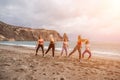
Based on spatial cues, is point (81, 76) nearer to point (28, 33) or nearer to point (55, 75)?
point (55, 75)

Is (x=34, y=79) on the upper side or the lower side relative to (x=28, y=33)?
lower

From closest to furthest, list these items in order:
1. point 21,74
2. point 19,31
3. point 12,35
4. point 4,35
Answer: point 21,74, point 4,35, point 12,35, point 19,31

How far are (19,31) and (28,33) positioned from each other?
12.3 metres

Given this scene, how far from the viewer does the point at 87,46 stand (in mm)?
15672

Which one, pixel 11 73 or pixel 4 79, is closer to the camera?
pixel 4 79

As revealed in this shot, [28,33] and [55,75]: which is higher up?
[28,33]

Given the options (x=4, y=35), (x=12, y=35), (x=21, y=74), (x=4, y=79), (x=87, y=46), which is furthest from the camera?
(x=12, y=35)

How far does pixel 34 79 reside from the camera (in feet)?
24.6

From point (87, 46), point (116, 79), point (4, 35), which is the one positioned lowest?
point (116, 79)

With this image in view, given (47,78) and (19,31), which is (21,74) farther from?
(19,31)

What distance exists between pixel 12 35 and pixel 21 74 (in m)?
167

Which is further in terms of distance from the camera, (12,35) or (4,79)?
(12,35)

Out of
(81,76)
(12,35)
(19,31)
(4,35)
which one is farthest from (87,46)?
(19,31)

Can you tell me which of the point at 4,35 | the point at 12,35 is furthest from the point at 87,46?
the point at 12,35
